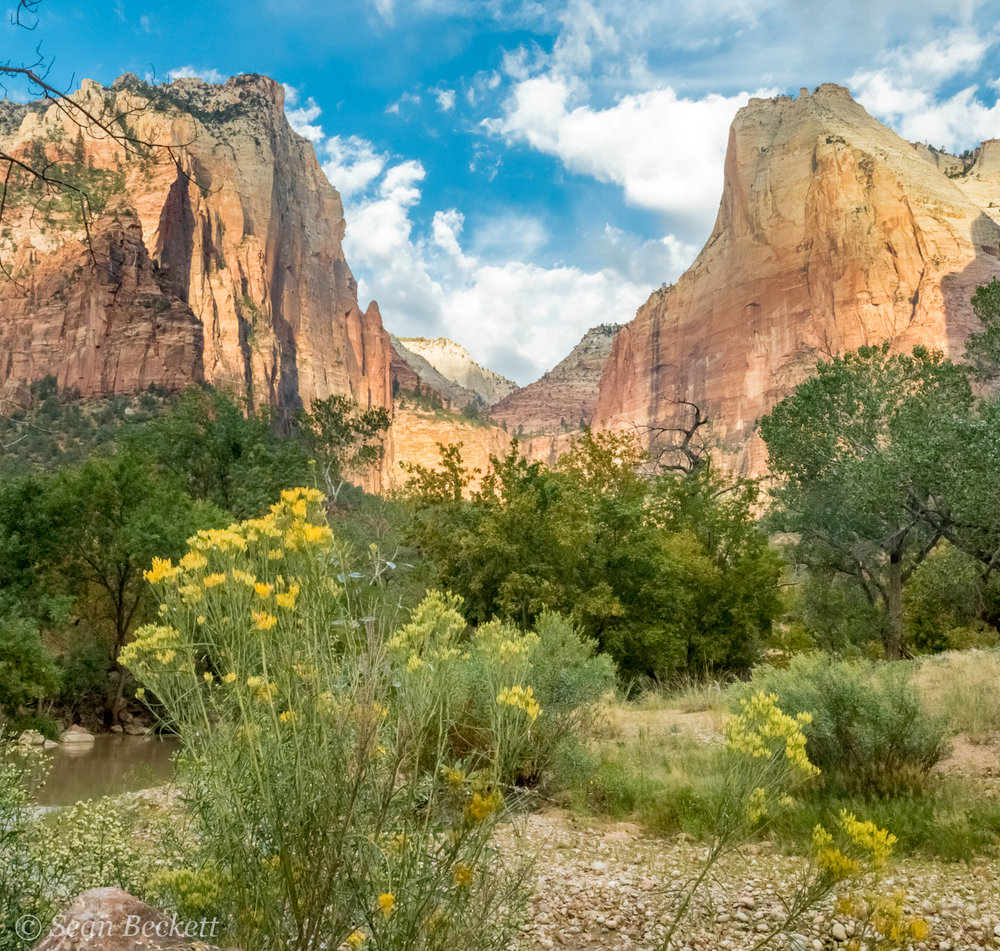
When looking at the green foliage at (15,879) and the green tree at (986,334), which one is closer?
the green foliage at (15,879)

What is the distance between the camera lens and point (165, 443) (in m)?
25.6

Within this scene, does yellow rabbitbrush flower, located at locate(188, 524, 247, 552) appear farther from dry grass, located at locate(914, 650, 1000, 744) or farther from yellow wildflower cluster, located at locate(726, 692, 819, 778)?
dry grass, located at locate(914, 650, 1000, 744)

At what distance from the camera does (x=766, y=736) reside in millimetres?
2494

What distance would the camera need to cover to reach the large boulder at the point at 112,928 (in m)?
1.68

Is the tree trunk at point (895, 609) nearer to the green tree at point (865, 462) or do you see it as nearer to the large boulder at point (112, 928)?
the green tree at point (865, 462)

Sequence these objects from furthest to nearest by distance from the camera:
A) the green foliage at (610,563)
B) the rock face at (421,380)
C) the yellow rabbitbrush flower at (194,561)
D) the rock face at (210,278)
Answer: the rock face at (421,380) → the rock face at (210,278) → the green foliage at (610,563) → the yellow rabbitbrush flower at (194,561)

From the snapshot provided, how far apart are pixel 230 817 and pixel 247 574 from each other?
834 millimetres

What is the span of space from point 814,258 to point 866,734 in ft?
274

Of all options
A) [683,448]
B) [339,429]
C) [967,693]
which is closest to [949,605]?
[683,448]

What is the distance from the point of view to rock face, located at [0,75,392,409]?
60.9 metres

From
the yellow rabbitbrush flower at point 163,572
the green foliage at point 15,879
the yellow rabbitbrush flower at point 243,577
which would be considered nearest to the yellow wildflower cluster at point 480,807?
the yellow rabbitbrush flower at point 243,577

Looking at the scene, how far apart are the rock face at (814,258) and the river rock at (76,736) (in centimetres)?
5940

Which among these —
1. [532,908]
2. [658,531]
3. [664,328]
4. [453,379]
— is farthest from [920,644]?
[453,379]

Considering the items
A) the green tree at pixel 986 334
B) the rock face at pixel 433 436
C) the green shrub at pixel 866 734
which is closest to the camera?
the green shrub at pixel 866 734
